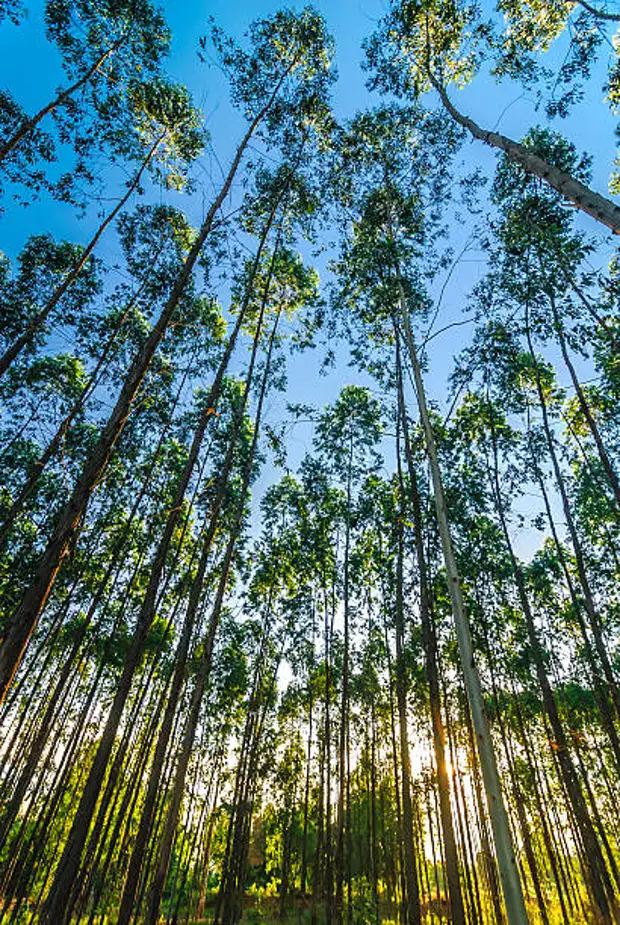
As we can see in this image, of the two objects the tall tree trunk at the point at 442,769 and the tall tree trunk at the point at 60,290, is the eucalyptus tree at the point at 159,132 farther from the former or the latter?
the tall tree trunk at the point at 442,769

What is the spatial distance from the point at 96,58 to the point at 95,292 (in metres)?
5.09

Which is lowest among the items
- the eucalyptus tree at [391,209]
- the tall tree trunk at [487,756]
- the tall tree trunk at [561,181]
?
the tall tree trunk at [487,756]

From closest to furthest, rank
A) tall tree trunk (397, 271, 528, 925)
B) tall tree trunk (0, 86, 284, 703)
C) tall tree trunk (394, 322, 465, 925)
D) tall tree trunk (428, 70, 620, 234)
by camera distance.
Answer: tall tree trunk (397, 271, 528, 925) < tall tree trunk (0, 86, 284, 703) < tall tree trunk (428, 70, 620, 234) < tall tree trunk (394, 322, 465, 925)

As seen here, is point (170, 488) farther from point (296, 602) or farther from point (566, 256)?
point (566, 256)

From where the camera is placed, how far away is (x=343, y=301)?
9.69 metres

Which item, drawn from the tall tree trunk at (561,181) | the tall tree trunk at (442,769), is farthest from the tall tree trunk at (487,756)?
the tall tree trunk at (442,769)

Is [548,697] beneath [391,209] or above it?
beneath

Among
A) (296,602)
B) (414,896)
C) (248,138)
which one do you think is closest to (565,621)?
(296,602)

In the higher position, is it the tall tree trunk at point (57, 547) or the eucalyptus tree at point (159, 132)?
the eucalyptus tree at point (159, 132)

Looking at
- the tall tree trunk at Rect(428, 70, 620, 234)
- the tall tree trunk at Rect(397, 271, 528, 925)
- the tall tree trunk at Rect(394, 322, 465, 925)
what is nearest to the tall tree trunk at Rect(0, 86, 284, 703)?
the tall tree trunk at Rect(397, 271, 528, 925)

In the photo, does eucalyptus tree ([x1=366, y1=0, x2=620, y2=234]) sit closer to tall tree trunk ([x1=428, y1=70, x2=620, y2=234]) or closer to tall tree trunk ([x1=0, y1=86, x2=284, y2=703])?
tall tree trunk ([x1=428, y1=70, x2=620, y2=234])

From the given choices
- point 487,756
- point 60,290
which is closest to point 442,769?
point 487,756

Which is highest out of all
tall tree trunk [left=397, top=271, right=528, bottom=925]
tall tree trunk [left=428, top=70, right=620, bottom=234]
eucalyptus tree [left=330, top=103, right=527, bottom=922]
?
eucalyptus tree [left=330, top=103, right=527, bottom=922]

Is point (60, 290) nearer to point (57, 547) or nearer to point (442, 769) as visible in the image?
point (57, 547)
